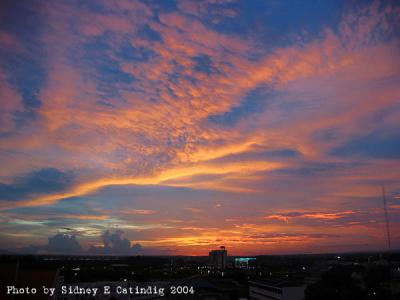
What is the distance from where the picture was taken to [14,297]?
62.9ft

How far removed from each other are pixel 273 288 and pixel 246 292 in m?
17.8

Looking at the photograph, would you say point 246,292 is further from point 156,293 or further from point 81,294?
point 81,294

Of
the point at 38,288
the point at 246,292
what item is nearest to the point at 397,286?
the point at 246,292

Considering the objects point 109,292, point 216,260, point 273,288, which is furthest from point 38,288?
point 216,260

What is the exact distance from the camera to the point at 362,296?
150 ft

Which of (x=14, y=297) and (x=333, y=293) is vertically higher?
(x=14, y=297)

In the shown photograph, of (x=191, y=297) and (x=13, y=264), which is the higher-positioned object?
(x=13, y=264)

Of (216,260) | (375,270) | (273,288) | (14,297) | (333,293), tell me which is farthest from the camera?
(216,260)

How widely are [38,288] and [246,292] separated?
65420mm

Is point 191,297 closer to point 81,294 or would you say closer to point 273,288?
point 81,294

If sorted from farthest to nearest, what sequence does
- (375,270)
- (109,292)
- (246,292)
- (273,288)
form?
(246,292), (375,270), (273,288), (109,292)

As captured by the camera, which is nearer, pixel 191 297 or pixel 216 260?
pixel 191 297

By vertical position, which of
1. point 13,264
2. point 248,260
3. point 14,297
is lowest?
point 248,260

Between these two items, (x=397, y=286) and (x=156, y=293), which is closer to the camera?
(x=156, y=293)
